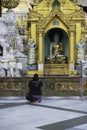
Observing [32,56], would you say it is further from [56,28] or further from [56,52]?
[56,28]

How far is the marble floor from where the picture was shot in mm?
10431

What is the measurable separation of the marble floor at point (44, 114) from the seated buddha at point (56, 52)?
27.3 feet

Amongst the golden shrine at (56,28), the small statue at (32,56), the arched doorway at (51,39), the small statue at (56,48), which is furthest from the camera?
the arched doorway at (51,39)

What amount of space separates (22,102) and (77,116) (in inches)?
149

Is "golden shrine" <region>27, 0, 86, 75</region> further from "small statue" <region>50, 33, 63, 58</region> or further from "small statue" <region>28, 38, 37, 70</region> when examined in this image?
"small statue" <region>50, 33, 63, 58</region>

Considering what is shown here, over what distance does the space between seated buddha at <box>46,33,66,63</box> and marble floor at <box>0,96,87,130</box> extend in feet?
27.3

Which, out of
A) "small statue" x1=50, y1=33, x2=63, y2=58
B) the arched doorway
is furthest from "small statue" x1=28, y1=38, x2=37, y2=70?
"small statue" x1=50, y1=33, x2=63, y2=58

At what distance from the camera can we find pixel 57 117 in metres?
11.8

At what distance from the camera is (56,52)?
82.3 feet

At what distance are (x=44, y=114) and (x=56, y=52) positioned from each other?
42.7 feet

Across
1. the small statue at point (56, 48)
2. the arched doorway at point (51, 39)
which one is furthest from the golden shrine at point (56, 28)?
the small statue at point (56, 48)

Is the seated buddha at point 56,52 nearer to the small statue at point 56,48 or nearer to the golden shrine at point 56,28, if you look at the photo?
the small statue at point 56,48

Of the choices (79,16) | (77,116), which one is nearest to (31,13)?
(79,16)

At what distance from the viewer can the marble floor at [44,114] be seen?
34.2ft
